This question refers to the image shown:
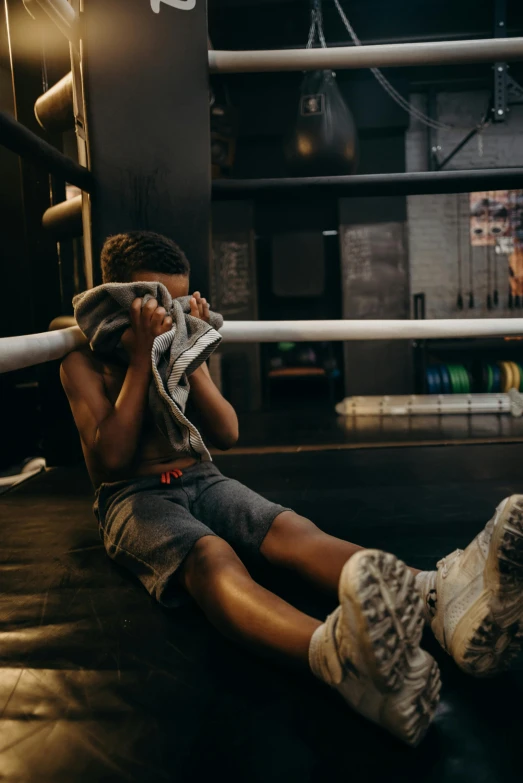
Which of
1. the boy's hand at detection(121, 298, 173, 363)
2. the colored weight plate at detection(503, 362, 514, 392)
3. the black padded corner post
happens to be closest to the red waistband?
the boy's hand at detection(121, 298, 173, 363)

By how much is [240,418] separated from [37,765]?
3151 millimetres

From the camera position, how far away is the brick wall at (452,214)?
4723mm

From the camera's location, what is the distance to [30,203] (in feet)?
5.45

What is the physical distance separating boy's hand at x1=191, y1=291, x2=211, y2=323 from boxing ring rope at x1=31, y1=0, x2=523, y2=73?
0.51 metres

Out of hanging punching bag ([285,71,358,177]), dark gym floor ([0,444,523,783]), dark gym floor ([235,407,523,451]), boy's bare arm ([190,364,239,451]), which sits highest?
hanging punching bag ([285,71,358,177])

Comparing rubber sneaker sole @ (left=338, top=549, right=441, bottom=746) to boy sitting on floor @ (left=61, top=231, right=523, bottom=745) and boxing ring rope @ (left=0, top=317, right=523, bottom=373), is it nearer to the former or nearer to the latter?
boy sitting on floor @ (left=61, top=231, right=523, bottom=745)

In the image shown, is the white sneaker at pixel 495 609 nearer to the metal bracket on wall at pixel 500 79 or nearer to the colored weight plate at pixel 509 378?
the colored weight plate at pixel 509 378

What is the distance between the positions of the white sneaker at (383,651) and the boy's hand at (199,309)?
56 cm

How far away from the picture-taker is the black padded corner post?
110cm

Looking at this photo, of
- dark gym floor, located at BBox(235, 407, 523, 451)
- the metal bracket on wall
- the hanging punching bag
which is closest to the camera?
the hanging punching bag

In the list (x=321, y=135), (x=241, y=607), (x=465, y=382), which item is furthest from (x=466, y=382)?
(x=241, y=607)

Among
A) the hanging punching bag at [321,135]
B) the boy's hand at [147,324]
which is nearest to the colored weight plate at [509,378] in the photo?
the hanging punching bag at [321,135]

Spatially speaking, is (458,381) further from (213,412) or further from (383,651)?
(383,651)

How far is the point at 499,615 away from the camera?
61 centimetres
